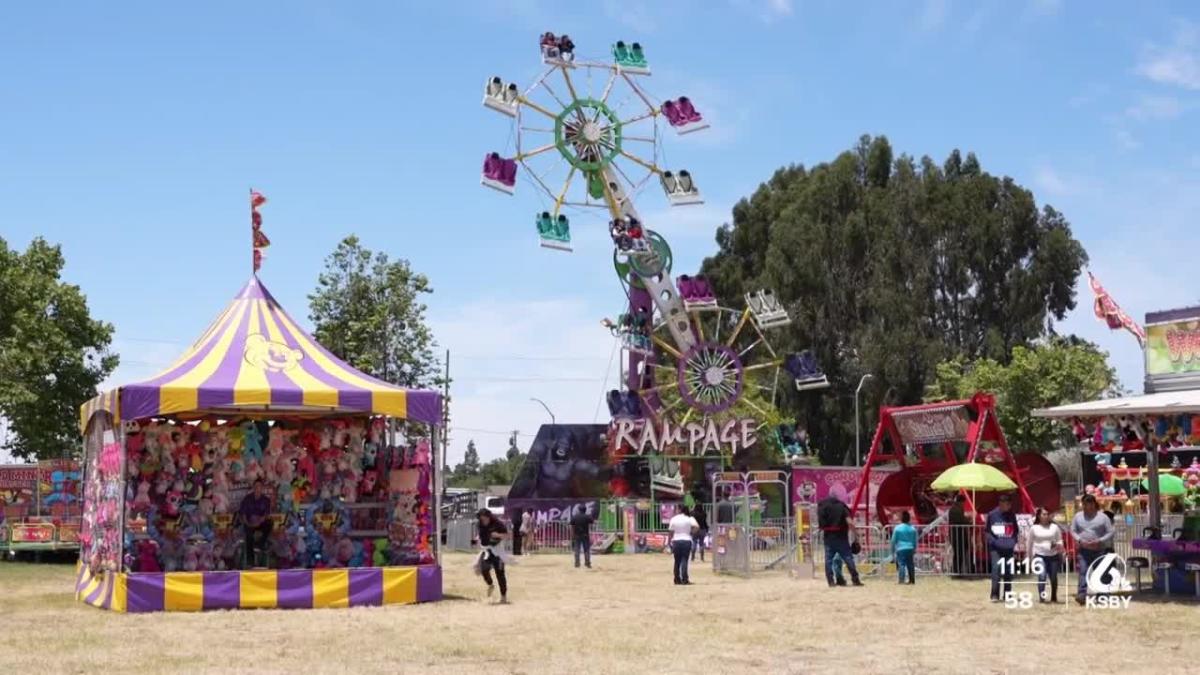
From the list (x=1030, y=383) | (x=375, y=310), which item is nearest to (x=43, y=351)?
(x=375, y=310)

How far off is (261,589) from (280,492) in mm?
2556

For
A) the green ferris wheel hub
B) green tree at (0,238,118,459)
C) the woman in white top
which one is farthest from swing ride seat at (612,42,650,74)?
the woman in white top

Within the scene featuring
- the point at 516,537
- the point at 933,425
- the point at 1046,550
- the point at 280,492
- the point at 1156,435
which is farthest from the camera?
the point at 516,537

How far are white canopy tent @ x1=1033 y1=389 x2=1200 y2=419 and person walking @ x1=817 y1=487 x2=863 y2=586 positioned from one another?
3187 mm

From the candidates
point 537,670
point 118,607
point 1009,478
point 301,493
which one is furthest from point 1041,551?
point 118,607

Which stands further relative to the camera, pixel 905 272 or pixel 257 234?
pixel 905 272

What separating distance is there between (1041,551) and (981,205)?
4069 centimetres

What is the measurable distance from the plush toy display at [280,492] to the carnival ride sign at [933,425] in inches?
348

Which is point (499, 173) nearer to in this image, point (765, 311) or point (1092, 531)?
point (765, 311)

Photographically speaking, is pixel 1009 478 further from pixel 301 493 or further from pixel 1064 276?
pixel 1064 276

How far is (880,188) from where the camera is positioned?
5878 centimetres

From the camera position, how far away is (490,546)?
18594 mm

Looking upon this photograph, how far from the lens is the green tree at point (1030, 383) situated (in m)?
51.8

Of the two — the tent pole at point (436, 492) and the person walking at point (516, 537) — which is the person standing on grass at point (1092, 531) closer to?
the tent pole at point (436, 492)
